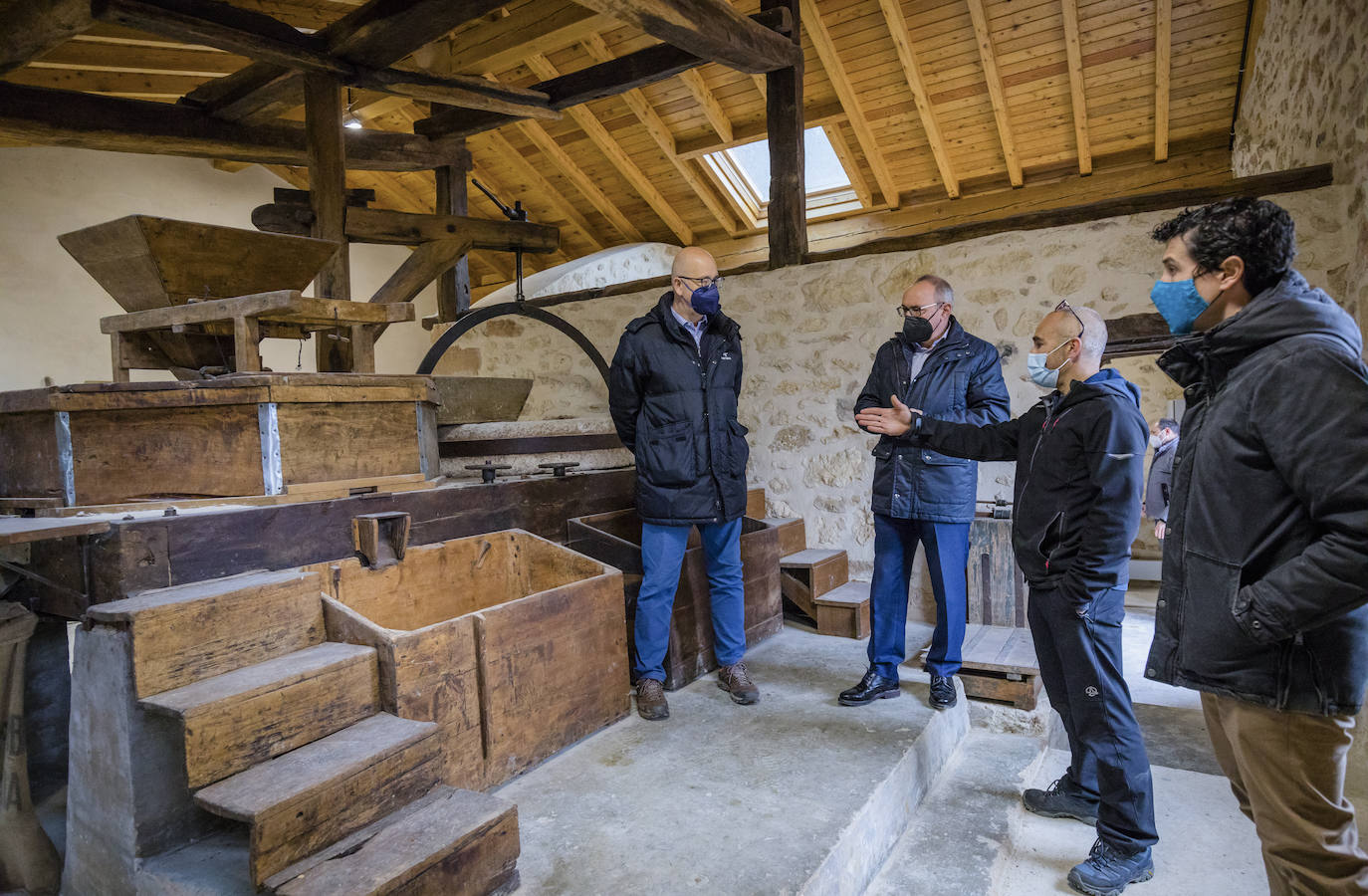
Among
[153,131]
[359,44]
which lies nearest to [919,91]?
[359,44]

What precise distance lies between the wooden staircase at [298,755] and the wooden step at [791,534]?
2390mm

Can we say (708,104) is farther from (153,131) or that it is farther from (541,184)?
(153,131)

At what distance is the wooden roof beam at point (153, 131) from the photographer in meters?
3.95

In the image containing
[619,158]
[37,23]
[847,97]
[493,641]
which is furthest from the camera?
[619,158]

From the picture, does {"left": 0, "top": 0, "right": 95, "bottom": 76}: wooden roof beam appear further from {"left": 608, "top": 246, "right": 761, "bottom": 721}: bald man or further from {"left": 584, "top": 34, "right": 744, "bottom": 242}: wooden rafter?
{"left": 584, "top": 34, "right": 744, "bottom": 242}: wooden rafter

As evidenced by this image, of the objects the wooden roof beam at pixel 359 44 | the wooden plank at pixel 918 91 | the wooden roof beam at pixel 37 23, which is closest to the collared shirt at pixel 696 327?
the wooden roof beam at pixel 359 44

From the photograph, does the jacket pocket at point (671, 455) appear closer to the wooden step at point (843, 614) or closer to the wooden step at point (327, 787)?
the wooden step at point (327, 787)

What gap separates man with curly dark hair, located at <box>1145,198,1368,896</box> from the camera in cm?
125

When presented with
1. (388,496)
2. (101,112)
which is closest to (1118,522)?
(388,496)

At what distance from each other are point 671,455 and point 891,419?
770mm

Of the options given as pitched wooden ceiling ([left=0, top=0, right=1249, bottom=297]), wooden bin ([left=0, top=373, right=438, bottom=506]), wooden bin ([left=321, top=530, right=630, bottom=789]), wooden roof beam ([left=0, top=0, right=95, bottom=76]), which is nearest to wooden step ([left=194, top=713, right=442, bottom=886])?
wooden bin ([left=321, top=530, right=630, bottom=789])

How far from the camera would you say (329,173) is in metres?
4.02

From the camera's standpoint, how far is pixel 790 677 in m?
3.02

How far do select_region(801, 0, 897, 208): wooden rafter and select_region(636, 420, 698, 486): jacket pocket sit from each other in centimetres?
453
